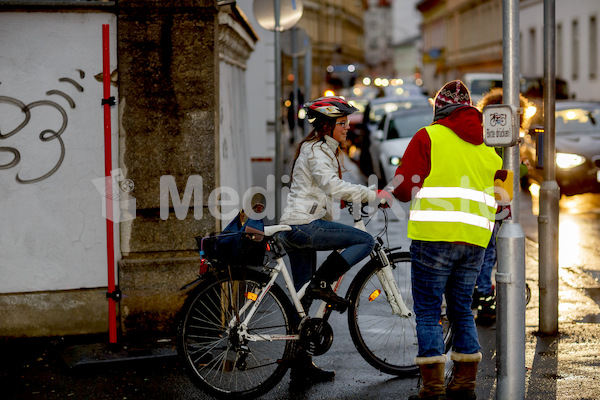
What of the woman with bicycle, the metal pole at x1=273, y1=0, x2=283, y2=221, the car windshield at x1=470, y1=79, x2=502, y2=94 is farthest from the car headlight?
the car windshield at x1=470, y1=79, x2=502, y2=94

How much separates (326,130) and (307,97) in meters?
13.6

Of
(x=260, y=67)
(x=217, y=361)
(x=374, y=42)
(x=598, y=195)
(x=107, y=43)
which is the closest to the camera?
(x=217, y=361)

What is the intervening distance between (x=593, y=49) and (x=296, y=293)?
33.5 metres

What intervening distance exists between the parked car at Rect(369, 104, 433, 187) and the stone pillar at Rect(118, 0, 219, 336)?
10.3 meters

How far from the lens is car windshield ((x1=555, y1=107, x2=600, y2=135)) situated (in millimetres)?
16250

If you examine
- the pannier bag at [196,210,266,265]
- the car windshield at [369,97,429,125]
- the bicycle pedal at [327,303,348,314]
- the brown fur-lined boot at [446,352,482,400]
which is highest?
the car windshield at [369,97,429,125]

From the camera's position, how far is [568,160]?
590 inches

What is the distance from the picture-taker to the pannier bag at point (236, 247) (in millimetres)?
5355

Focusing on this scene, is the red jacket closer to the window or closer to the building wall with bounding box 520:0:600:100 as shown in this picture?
the building wall with bounding box 520:0:600:100

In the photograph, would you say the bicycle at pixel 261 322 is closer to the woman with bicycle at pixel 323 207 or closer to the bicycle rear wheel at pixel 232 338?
the bicycle rear wheel at pixel 232 338

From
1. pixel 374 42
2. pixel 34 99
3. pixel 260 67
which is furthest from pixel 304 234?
pixel 374 42

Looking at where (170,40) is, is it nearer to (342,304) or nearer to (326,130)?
(326,130)

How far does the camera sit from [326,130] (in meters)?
5.74

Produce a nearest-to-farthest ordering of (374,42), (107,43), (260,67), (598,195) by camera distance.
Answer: (107,43), (598,195), (260,67), (374,42)
